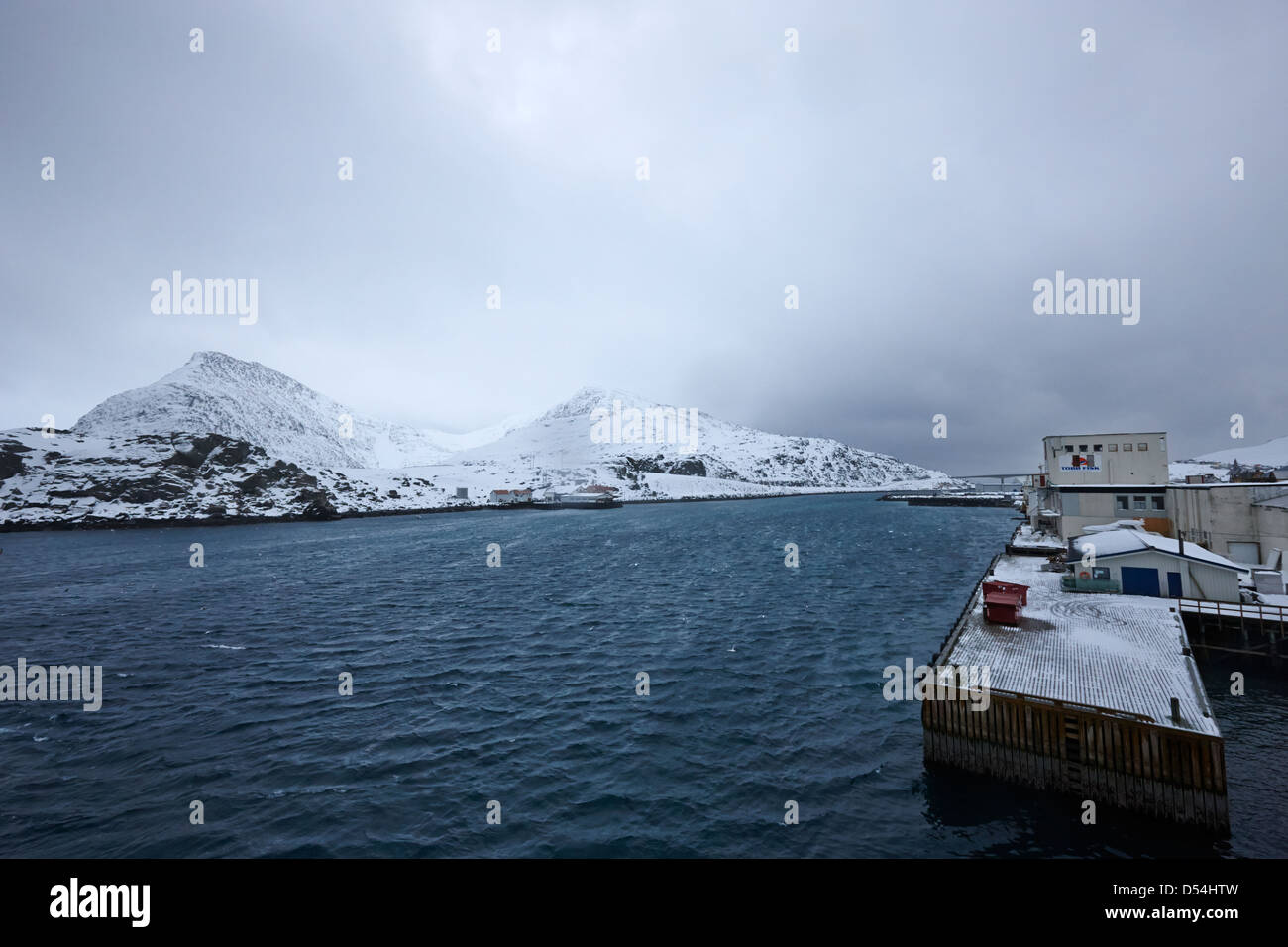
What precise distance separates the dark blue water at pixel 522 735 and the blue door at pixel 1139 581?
7.18 m

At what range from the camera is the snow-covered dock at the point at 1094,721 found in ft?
53.1

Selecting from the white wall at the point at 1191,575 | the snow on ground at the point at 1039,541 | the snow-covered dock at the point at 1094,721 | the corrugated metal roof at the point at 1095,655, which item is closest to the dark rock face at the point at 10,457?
the snow-covered dock at the point at 1094,721

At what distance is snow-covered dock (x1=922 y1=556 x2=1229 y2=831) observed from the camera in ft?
53.1

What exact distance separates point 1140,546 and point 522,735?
136 ft

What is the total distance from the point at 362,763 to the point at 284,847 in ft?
15.6

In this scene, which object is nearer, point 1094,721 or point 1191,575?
point 1094,721

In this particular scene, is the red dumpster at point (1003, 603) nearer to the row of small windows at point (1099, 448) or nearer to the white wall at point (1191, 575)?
the white wall at point (1191, 575)

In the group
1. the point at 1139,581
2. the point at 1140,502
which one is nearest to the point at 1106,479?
the point at 1140,502

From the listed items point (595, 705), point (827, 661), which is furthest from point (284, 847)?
point (827, 661)

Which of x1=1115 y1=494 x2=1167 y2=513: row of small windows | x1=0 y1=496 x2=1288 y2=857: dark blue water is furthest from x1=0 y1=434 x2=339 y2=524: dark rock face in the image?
x1=1115 y1=494 x2=1167 y2=513: row of small windows

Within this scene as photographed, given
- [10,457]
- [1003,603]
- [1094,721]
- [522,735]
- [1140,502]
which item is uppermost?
[10,457]

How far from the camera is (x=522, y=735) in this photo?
22172 millimetres

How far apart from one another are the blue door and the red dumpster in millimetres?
12451

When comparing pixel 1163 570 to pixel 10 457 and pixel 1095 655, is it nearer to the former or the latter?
pixel 1095 655
